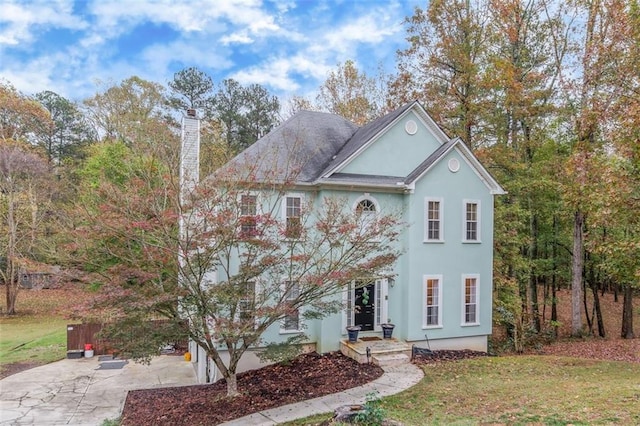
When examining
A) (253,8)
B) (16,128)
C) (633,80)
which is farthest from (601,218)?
(16,128)

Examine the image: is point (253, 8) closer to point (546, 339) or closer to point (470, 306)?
point (470, 306)

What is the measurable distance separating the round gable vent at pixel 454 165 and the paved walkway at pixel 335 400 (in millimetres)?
6976

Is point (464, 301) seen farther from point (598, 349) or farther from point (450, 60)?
point (450, 60)

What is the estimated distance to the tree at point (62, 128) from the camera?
3484 cm

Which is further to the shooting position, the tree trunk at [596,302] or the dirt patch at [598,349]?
the tree trunk at [596,302]

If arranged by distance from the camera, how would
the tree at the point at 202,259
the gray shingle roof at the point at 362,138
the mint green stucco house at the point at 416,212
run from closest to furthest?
the tree at the point at 202,259 < the mint green stucco house at the point at 416,212 < the gray shingle roof at the point at 362,138

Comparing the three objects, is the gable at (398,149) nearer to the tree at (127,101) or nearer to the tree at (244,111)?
the tree at (244,111)

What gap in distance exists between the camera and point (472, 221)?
46.8 ft

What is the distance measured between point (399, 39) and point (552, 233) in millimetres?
13364

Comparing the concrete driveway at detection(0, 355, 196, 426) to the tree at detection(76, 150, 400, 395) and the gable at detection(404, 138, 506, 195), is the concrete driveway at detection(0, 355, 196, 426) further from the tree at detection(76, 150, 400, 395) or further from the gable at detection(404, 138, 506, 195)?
the gable at detection(404, 138, 506, 195)

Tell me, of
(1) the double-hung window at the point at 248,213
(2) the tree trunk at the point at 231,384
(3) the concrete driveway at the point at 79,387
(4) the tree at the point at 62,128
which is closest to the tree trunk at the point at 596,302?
(2) the tree trunk at the point at 231,384

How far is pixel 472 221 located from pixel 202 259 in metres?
9.93

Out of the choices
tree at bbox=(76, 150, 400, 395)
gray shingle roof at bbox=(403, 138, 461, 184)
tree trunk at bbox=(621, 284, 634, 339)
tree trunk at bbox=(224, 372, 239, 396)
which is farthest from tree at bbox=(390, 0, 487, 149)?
tree trunk at bbox=(224, 372, 239, 396)

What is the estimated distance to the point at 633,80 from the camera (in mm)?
12820
